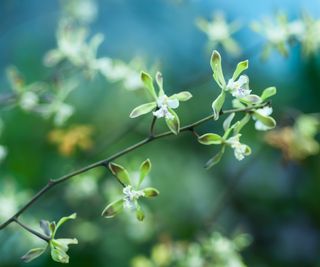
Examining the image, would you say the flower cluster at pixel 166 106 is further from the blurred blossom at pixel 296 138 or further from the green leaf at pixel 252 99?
the blurred blossom at pixel 296 138

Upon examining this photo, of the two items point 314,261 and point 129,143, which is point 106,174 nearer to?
point 129,143

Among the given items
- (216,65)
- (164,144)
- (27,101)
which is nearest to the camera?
(216,65)

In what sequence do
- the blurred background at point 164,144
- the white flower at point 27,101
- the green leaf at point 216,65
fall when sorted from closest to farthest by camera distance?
1. the green leaf at point 216,65
2. the white flower at point 27,101
3. the blurred background at point 164,144

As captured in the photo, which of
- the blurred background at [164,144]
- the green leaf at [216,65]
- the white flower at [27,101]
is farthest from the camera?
the blurred background at [164,144]

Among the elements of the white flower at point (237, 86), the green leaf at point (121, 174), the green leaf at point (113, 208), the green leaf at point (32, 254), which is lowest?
the green leaf at point (32, 254)

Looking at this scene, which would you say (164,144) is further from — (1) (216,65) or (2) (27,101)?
(1) (216,65)

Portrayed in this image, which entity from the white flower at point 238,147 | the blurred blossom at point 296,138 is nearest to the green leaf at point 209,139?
the white flower at point 238,147

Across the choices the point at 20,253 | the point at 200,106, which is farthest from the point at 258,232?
the point at 20,253

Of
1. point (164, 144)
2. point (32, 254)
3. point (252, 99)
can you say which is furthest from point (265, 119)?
point (164, 144)

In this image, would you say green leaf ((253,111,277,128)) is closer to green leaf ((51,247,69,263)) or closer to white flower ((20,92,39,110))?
green leaf ((51,247,69,263))
